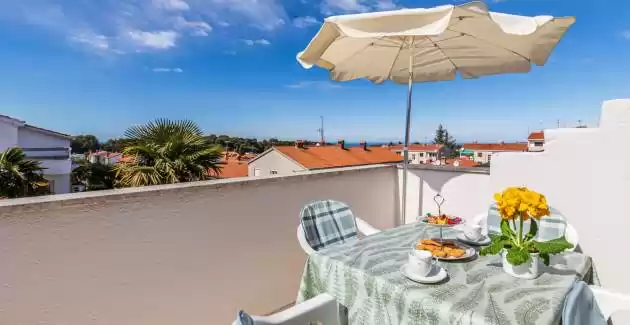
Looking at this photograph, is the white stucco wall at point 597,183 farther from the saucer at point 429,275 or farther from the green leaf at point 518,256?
the saucer at point 429,275

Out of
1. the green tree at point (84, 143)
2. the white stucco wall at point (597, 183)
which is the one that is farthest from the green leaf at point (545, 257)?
the green tree at point (84, 143)

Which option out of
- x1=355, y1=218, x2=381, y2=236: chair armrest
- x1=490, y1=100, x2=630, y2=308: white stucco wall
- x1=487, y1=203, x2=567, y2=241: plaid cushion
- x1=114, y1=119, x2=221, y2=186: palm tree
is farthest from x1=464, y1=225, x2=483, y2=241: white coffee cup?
x1=114, y1=119, x2=221, y2=186: palm tree

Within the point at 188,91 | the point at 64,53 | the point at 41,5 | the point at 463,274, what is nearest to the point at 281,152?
the point at 463,274

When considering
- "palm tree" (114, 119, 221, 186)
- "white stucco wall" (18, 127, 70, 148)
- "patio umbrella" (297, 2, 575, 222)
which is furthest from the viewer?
"white stucco wall" (18, 127, 70, 148)

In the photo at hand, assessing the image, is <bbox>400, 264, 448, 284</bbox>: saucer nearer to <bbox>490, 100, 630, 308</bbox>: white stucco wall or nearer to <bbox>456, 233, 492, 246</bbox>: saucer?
<bbox>456, 233, 492, 246</bbox>: saucer

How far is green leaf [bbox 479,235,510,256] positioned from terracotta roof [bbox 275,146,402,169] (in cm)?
1636

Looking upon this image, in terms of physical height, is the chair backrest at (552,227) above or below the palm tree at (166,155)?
below

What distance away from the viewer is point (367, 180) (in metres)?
3.82

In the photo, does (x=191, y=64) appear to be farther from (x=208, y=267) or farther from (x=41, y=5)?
(x=208, y=267)

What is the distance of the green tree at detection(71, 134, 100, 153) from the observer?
18.4 metres

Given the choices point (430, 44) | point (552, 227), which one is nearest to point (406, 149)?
point (430, 44)

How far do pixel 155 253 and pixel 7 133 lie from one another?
17.9 meters

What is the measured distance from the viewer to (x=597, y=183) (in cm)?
273

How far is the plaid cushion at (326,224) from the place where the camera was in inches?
89.7
